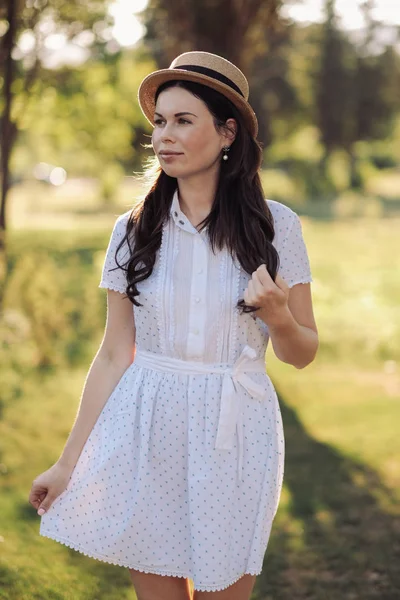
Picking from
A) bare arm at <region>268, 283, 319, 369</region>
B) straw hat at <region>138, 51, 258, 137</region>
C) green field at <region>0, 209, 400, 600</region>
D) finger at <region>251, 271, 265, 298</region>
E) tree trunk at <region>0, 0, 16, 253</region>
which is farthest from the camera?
tree trunk at <region>0, 0, 16, 253</region>

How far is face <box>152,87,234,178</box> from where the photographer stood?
9.16 ft

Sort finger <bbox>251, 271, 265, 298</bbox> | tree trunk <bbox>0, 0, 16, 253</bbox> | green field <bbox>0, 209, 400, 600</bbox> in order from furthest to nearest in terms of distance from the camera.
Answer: tree trunk <bbox>0, 0, 16, 253</bbox> → green field <bbox>0, 209, 400, 600</bbox> → finger <bbox>251, 271, 265, 298</bbox>

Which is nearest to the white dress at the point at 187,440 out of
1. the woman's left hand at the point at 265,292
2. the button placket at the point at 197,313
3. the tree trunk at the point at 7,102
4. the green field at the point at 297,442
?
the button placket at the point at 197,313

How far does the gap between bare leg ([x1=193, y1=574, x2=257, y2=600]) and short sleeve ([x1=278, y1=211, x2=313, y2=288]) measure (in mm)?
A: 915

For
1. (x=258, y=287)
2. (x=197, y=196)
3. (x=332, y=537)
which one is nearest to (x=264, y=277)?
(x=258, y=287)

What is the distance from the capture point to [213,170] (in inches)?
117

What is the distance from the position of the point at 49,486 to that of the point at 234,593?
2.14 ft

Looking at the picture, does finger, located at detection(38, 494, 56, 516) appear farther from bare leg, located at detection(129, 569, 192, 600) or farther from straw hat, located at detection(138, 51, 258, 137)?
straw hat, located at detection(138, 51, 258, 137)

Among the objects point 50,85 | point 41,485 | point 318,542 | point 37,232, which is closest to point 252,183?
point 41,485

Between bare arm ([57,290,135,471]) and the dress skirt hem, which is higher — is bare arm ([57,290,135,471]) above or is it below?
above

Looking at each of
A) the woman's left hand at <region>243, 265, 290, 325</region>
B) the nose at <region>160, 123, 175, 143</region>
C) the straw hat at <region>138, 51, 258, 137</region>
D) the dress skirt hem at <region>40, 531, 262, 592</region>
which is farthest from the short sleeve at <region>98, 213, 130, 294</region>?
the dress skirt hem at <region>40, 531, 262, 592</region>

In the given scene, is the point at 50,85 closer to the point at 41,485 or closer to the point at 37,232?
the point at 41,485

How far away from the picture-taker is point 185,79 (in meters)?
2.82

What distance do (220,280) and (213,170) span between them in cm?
38
